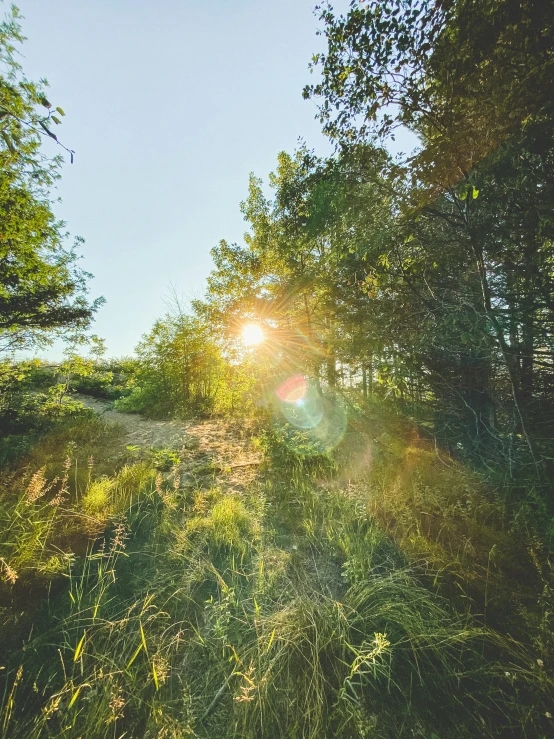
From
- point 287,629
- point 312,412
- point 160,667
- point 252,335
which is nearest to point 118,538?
point 160,667

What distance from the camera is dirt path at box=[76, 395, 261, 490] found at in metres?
5.08

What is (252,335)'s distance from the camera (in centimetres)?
1020

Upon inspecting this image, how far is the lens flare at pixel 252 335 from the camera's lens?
33.1 ft

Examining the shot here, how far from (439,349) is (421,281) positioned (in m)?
1.23

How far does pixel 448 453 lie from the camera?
4.81 m

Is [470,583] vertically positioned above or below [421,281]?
below

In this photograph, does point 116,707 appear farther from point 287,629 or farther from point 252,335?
point 252,335

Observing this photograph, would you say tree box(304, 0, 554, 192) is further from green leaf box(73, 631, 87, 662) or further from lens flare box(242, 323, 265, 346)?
lens flare box(242, 323, 265, 346)

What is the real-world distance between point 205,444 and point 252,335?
4.73m

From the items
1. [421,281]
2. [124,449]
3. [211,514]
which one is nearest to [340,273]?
[421,281]

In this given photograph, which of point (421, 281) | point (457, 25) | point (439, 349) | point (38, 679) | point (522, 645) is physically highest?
point (457, 25)

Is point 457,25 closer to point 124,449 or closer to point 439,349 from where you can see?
point 439,349

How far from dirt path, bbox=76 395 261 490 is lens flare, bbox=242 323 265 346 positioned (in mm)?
3152

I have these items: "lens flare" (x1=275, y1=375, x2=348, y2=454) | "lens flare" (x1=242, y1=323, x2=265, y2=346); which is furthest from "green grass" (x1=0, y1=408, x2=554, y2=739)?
"lens flare" (x1=242, y1=323, x2=265, y2=346)
